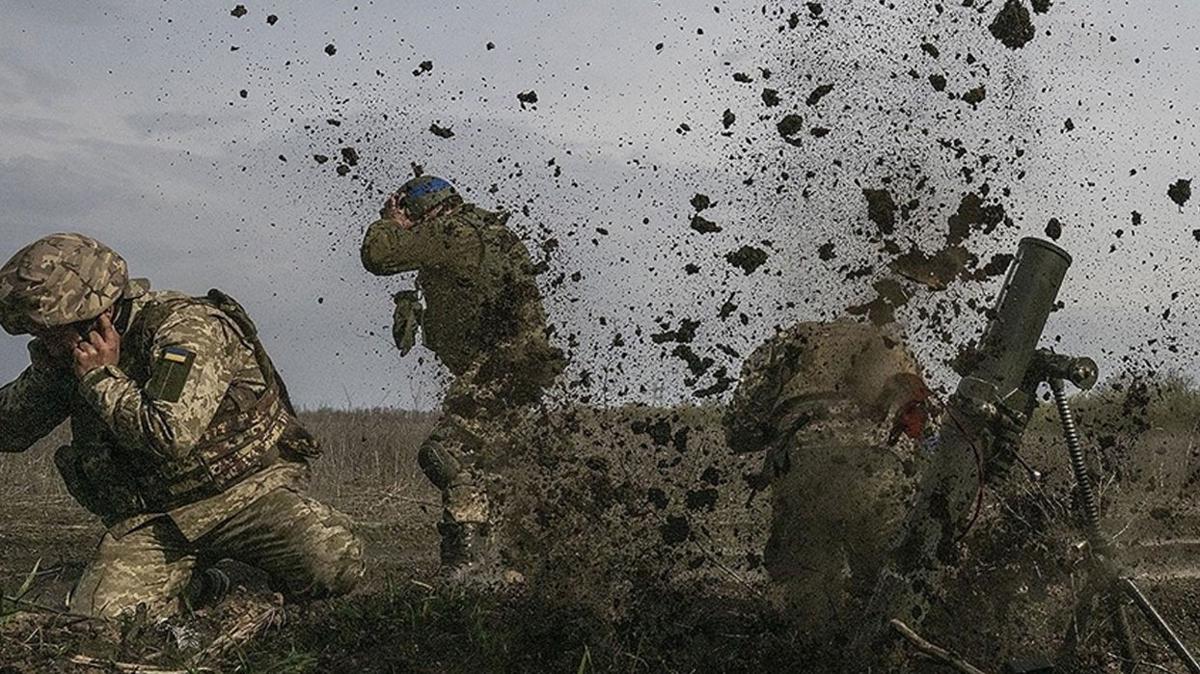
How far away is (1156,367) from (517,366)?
330 cm

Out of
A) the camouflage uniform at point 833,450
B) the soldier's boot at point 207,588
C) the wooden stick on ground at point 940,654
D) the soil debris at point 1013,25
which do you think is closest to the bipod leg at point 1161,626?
the wooden stick on ground at point 940,654

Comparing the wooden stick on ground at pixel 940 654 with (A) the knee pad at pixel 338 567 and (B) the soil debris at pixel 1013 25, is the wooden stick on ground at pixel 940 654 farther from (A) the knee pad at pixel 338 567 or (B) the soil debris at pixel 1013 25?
(B) the soil debris at pixel 1013 25

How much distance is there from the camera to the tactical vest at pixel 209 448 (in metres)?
5.88

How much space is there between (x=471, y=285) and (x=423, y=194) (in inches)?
22.8

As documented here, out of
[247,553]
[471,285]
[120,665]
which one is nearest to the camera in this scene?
[120,665]

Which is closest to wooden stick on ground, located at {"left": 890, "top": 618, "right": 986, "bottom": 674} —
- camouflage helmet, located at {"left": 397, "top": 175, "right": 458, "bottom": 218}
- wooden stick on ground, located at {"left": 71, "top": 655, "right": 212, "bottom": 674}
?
wooden stick on ground, located at {"left": 71, "top": 655, "right": 212, "bottom": 674}

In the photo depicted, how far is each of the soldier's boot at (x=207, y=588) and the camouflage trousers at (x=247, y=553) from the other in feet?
0.26

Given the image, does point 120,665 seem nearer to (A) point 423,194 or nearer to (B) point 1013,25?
(A) point 423,194

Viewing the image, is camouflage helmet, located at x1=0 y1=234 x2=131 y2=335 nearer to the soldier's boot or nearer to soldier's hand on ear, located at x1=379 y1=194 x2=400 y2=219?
the soldier's boot

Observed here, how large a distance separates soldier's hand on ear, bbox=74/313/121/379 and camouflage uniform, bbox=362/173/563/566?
2003 mm

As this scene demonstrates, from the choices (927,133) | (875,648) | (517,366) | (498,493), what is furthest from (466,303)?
(875,648)

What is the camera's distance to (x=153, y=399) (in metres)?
5.50

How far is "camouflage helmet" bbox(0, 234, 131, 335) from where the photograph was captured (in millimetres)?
5652

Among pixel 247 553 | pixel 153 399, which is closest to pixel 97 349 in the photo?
pixel 153 399
